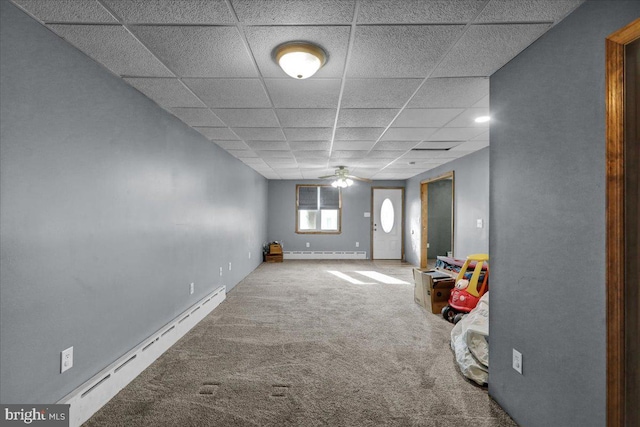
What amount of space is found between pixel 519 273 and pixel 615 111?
1068mm

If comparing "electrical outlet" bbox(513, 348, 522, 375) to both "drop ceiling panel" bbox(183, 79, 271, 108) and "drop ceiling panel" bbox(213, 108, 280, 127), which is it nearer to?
"drop ceiling panel" bbox(183, 79, 271, 108)

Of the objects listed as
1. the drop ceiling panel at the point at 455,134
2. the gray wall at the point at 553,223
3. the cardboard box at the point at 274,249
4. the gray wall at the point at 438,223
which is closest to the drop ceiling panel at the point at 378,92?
the gray wall at the point at 553,223

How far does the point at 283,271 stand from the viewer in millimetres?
7129

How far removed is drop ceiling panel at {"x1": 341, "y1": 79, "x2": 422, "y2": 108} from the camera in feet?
7.94

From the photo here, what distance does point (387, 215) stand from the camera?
9.10m

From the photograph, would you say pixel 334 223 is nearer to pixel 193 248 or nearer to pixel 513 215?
pixel 193 248

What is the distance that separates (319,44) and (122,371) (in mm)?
2770

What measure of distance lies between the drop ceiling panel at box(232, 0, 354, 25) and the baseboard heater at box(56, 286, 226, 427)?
2508mm

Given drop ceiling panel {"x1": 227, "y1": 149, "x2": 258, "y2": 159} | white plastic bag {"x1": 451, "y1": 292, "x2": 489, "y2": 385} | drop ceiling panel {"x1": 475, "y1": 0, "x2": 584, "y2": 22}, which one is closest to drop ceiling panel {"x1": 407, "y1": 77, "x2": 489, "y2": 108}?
drop ceiling panel {"x1": 475, "y1": 0, "x2": 584, "y2": 22}

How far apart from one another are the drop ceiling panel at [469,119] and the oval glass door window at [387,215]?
5.54m

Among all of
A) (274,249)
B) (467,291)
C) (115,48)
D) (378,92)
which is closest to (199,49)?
(115,48)

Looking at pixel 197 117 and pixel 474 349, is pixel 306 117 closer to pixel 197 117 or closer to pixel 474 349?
pixel 197 117

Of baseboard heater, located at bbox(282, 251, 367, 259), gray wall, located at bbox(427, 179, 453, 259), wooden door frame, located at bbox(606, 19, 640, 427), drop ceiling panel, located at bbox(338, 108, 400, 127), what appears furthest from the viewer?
gray wall, located at bbox(427, 179, 453, 259)

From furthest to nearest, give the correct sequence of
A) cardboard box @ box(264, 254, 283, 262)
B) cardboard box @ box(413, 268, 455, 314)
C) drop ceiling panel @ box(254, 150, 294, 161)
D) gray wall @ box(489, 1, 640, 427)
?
cardboard box @ box(264, 254, 283, 262), drop ceiling panel @ box(254, 150, 294, 161), cardboard box @ box(413, 268, 455, 314), gray wall @ box(489, 1, 640, 427)
